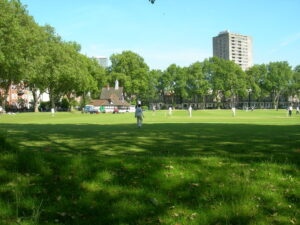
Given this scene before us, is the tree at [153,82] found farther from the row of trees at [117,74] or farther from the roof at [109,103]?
the roof at [109,103]

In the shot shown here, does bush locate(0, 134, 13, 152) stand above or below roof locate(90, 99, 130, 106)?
below

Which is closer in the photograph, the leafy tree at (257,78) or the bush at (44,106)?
the bush at (44,106)

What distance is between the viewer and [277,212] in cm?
503

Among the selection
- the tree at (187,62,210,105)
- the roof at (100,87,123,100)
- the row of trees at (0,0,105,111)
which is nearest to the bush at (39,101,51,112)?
the row of trees at (0,0,105,111)

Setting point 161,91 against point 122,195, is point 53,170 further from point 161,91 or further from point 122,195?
point 161,91

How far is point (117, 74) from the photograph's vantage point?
11994 cm

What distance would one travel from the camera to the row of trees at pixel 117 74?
56094mm

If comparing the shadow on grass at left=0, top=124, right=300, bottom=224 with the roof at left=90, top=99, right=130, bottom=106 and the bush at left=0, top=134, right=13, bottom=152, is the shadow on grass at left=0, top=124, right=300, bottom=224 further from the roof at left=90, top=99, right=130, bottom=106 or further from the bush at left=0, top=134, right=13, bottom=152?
the roof at left=90, top=99, right=130, bottom=106

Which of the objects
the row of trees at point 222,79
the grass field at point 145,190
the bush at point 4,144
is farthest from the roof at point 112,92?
the grass field at point 145,190

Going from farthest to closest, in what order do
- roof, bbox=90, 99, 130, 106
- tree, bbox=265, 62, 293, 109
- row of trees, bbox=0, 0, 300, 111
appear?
tree, bbox=265, 62, 293, 109 < roof, bbox=90, 99, 130, 106 < row of trees, bbox=0, 0, 300, 111

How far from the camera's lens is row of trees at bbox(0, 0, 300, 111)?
56094 mm

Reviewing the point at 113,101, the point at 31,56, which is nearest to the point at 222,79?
the point at 113,101

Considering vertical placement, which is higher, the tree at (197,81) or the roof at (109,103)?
the tree at (197,81)

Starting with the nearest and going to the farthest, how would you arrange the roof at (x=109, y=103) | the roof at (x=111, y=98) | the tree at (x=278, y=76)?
the roof at (x=109, y=103), the roof at (x=111, y=98), the tree at (x=278, y=76)
